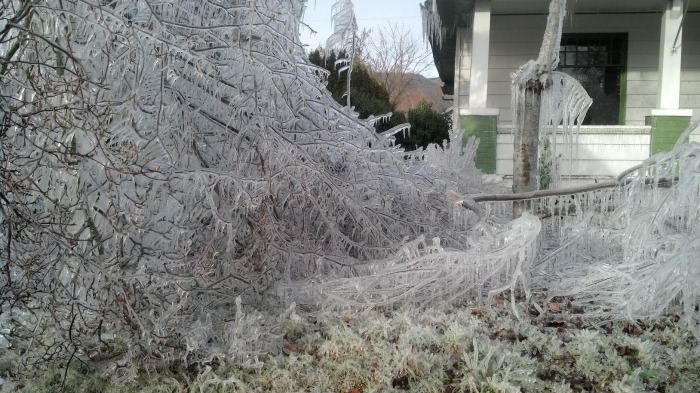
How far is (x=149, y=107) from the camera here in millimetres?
2982

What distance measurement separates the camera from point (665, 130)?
8.28 m

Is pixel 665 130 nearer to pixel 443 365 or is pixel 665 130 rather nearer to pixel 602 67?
pixel 602 67

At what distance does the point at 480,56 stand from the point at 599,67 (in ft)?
9.14

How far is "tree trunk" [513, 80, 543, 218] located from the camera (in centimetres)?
510

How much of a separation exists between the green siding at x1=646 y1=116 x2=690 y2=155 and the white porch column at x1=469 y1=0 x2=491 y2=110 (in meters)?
2.55

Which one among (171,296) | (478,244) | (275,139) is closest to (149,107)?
(275,139)

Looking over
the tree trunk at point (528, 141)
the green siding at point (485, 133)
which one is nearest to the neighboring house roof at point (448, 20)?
the green siding at point (485, 133)

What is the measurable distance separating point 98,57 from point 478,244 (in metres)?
2.50

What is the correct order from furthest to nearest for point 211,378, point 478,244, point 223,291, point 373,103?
point 373,103
point 478,244
point 223,291
point 211,378

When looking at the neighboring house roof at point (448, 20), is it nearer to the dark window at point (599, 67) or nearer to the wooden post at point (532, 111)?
the dark window at point (599, 67)

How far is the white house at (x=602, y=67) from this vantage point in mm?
8383

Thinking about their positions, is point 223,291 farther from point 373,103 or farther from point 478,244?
point 373,103

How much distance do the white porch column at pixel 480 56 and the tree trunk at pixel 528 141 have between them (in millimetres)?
3357

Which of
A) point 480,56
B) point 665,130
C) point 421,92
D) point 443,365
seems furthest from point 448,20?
point 421,92
